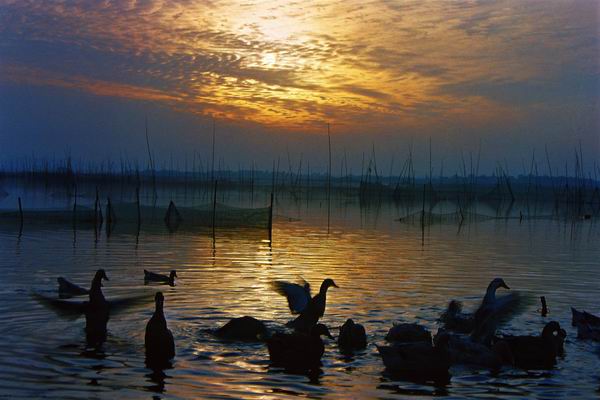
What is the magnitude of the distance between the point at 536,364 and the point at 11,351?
23.0 ft

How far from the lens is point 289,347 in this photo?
380 inches

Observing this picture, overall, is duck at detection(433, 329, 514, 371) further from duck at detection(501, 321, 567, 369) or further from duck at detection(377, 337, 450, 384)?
duck at detection(377, 337, 450, 384)

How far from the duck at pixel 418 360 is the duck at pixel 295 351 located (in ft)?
3.30

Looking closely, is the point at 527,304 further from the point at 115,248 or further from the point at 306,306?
the point at 115,248

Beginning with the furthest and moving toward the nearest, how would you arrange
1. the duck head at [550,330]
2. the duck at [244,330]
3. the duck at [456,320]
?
the duck at [456,320] → the duck at [244,330] → the duck head at [550,330]

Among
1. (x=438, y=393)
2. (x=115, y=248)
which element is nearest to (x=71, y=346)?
(x=438, y=393)

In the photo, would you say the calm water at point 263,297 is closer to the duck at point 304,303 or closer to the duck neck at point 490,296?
the duck at point 304,303

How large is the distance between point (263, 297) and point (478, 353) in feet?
17.4

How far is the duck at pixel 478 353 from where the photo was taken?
9.74 metres

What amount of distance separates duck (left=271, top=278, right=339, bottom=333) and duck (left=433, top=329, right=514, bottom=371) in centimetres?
213

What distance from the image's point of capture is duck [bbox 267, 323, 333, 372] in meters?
9.59

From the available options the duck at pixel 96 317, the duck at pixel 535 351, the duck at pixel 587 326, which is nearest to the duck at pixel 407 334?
the duck at pixel 535 351

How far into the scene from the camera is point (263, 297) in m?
14.2

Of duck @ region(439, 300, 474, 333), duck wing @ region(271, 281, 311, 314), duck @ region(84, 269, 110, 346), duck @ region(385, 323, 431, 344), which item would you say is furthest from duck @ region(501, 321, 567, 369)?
duck @ region(84, 269, 110, 346)
